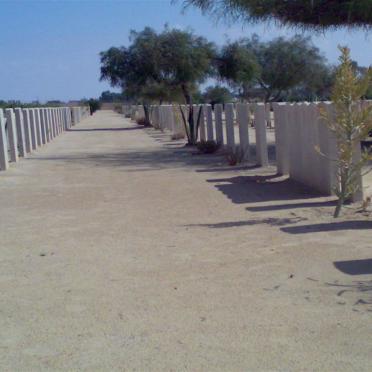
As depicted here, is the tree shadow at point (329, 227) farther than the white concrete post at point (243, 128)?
No

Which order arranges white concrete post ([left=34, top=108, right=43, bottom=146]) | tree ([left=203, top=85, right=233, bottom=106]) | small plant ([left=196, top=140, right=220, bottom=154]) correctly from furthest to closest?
1. tree ([left=203, top=85, right=233, bottom=106])
2. white concrete post ([left=34, top=108, right=43, bottom=146])
3. small plant ([left=196, top=140, right=220, bottom=154])

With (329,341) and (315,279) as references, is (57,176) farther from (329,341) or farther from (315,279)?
(329,341)

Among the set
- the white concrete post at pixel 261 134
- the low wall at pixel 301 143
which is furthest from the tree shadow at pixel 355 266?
the white concrete post at pixel 261 134

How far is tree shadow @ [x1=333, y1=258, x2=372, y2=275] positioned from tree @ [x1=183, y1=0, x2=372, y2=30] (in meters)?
8.09

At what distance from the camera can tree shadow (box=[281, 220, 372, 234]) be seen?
375 inches

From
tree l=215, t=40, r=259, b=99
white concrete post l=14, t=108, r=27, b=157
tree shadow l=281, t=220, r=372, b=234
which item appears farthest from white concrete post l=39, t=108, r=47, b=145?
tree shadow l=281, t=220, r=372, b=234

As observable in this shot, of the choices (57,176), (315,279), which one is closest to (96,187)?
(57,176)

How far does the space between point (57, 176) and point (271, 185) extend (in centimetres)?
663

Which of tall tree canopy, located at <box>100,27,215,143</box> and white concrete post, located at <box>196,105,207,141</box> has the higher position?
tall tree canopy, located at <box>100,27,215,143</box>

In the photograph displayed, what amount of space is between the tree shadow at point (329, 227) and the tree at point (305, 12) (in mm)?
6093

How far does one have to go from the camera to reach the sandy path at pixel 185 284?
17.4ft

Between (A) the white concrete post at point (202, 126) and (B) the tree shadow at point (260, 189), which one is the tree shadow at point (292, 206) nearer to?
(B) the tree shadow at point (260, 189)

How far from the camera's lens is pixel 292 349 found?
5.25m

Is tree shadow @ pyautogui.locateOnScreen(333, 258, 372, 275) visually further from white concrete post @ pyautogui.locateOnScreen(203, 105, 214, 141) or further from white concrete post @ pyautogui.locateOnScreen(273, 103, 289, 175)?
white concrete post @ pyautogui.locateOnScreen(203, 105, 214, 141)
